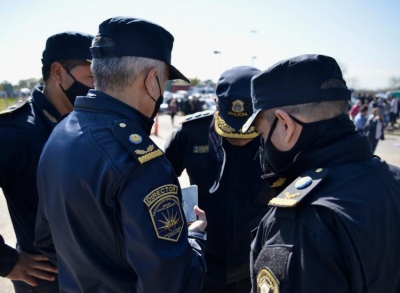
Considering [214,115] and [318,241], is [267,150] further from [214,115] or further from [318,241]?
[214,115]

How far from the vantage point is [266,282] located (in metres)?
1.17

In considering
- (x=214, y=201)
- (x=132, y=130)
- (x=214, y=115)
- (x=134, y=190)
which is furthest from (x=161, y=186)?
(x=214, y=115)

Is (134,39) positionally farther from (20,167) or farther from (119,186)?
(20,167)

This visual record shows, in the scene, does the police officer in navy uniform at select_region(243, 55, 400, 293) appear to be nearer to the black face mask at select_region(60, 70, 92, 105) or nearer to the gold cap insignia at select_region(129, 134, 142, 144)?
the gold cap insignia at select_region(129, 134, 142, 144)

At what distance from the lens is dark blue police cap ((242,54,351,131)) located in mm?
1315

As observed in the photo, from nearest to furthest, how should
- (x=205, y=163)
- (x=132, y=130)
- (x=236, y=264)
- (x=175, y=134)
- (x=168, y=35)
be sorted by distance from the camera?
(x=132, y=130), (x=168, y=35), (x=236, y=264), (x=205, y=163), (x=175, y=134)

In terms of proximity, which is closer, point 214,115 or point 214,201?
point 214,201

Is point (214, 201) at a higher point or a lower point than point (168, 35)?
lower

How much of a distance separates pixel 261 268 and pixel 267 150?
0.50 m

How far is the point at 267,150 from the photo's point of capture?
151cm

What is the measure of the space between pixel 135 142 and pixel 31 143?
3.20ft

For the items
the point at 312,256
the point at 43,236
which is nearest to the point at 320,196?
the point at 312,256

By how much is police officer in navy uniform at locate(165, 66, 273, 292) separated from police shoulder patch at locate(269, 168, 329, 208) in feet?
3.73

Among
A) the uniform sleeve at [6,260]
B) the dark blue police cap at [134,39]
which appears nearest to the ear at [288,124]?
the dark blue police cap at [134,39]
